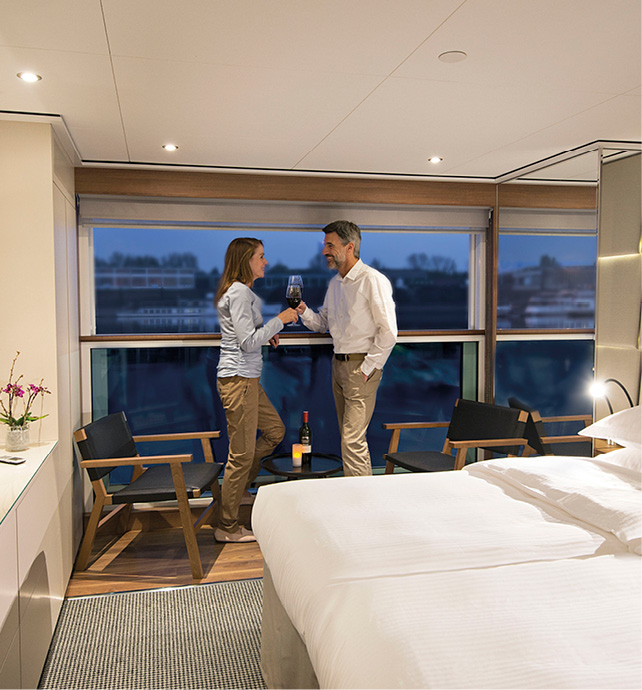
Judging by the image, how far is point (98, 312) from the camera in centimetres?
418

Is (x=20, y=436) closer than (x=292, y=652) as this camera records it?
No

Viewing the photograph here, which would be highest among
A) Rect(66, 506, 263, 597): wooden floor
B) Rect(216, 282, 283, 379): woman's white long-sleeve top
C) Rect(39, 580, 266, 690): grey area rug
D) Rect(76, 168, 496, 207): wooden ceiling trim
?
Rect(76, 168, 496, 207): wooden ceiling trim

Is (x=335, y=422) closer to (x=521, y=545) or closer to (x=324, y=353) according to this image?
(x=324, y=353)

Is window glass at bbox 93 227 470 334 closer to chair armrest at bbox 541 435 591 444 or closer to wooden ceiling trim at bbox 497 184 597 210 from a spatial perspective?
wooden ceiling trim at bbox 497 184 597 210

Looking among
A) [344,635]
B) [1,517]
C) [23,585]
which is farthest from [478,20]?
[23,585]

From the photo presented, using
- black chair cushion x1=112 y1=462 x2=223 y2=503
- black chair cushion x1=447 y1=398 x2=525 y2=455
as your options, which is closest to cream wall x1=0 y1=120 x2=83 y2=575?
black chair cushion x1=112 y1=462 x2=223 y2=503

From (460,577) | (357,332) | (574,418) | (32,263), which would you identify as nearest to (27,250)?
(32,263)

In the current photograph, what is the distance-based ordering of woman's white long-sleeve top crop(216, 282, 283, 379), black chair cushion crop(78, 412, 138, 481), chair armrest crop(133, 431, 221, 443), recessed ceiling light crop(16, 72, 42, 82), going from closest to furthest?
recessed ceiling light crop(16, 72, 42, 82), black chair cushion crop(78, 412, 138, 481), woman's white long-sleeve top crop(216, 282, 283, 379), chair armrest crop(133, 431, 221, 443)

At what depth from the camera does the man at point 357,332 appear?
400 centimetres

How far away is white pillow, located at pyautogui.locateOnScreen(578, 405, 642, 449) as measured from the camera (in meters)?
2.89

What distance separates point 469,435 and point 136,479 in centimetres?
217

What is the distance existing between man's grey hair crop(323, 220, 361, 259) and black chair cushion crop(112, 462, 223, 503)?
1669mm

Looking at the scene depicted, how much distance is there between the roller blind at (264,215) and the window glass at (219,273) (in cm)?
7

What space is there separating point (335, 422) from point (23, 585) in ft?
8.61
